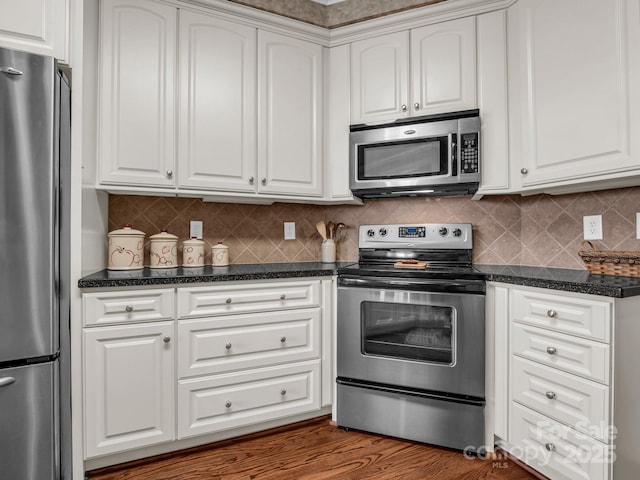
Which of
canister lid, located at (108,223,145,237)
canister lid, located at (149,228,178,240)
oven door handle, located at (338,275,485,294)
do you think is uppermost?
canister lid, located at (108,223,145,237)

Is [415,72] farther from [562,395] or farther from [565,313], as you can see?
[562,395]

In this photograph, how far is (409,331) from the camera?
80.5 inches

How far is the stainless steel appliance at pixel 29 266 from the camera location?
1362 mm

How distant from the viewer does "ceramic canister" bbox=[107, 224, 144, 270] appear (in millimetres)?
2023

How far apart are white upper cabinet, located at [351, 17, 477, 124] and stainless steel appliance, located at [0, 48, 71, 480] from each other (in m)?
1.63

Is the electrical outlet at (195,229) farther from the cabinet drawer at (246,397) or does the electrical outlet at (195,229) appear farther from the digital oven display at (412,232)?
the digital oven display at (412,232)

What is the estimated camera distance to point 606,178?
5.52 ft

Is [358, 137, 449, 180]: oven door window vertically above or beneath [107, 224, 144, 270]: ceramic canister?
above

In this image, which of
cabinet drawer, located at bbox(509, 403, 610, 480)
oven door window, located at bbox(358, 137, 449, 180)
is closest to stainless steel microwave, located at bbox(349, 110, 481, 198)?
oven door window, located at bbox(358, 137, 449, 180)

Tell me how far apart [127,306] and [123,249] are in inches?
16.3

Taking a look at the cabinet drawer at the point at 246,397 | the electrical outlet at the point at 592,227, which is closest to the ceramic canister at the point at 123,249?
→ the cabinet drawer at the point at 246,397

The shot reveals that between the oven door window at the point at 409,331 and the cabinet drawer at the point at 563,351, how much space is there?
0.31 meters

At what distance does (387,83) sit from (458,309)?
1390mm

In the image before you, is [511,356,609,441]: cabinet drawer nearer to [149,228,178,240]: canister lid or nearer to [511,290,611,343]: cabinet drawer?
[511,290,611,343]: cabinet drawer
